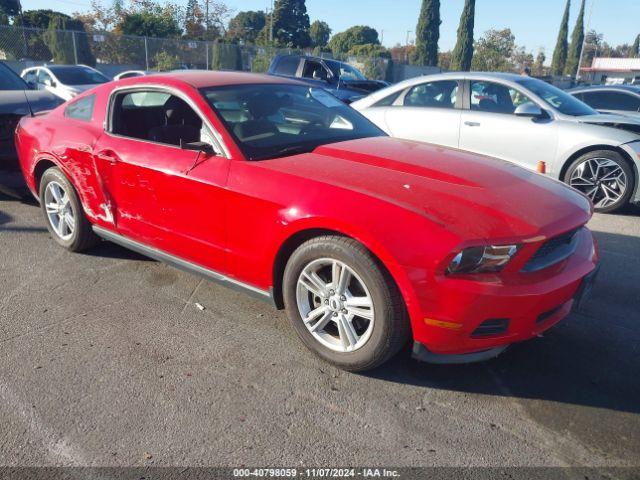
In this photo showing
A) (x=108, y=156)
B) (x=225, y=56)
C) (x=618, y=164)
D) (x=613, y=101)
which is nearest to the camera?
(x=108, y=156)

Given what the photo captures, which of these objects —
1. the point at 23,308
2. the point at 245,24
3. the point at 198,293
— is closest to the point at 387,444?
the point at 198,293

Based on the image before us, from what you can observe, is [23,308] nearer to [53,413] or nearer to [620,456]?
[53,413]

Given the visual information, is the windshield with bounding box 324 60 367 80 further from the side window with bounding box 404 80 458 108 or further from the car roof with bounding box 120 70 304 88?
the car roof with bounding box 120 70 304 88

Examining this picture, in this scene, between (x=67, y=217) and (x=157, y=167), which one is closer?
(x=157, y=167)

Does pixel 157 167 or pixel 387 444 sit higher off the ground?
pixel 157 167

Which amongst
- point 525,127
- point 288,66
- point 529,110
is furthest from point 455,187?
point 288,66

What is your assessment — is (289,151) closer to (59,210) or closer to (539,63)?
(59,210)

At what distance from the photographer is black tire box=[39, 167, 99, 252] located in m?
4.30

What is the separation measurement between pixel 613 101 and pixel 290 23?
64.9m

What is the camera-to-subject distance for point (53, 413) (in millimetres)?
2545

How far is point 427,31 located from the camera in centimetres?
4544

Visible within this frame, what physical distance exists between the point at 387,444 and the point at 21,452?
1633 millimetres

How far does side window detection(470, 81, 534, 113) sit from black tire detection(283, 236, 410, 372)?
4.72 metres

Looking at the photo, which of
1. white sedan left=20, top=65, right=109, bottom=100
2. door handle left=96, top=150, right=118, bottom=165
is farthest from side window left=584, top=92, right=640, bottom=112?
white sedan left=20, top=65, right=109, bottom=100
